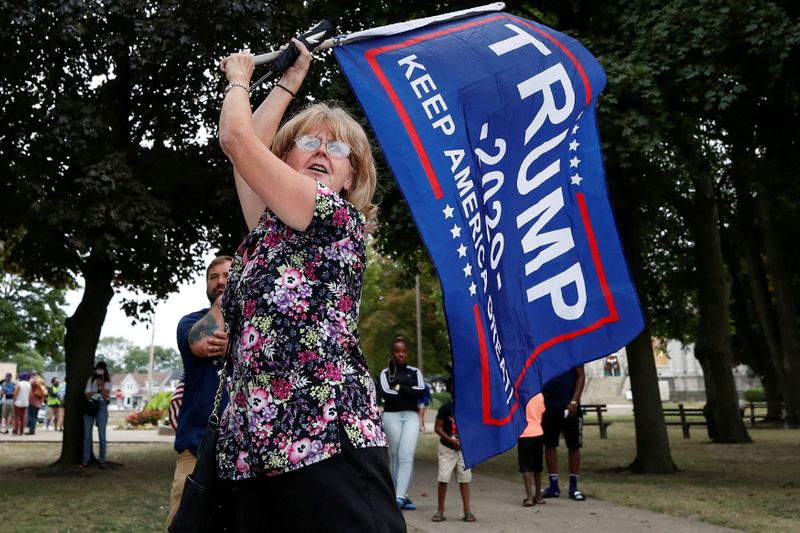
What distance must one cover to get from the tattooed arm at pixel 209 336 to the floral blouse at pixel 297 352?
2395 millimetres

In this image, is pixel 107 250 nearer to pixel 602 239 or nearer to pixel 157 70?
pixel 157 70

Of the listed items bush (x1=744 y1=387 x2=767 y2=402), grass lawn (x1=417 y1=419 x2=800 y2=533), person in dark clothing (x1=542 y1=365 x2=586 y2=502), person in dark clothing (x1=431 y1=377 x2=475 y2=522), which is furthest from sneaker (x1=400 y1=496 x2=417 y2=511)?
bush (x1=744 y1=387 x2=767 y2=402)

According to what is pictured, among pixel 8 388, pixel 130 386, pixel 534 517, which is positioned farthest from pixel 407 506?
pixel 130 386

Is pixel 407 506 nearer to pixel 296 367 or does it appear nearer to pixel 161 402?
pixel 296 367

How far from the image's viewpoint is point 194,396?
17.4 ft

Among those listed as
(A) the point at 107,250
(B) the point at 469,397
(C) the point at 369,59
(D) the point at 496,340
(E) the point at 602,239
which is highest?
(A) the point at 107,250

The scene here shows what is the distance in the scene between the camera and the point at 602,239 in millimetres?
3898

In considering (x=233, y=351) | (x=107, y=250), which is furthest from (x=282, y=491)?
(x=107, y=250)

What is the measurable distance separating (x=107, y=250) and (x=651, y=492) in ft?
30.2

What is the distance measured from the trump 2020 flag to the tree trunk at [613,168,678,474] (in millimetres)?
11939

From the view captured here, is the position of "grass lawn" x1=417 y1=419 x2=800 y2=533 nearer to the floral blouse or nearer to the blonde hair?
the blonde hair

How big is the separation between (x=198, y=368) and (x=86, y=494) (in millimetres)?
9116

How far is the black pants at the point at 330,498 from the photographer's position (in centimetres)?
236

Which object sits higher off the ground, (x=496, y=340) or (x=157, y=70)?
(x=157, y=70)
